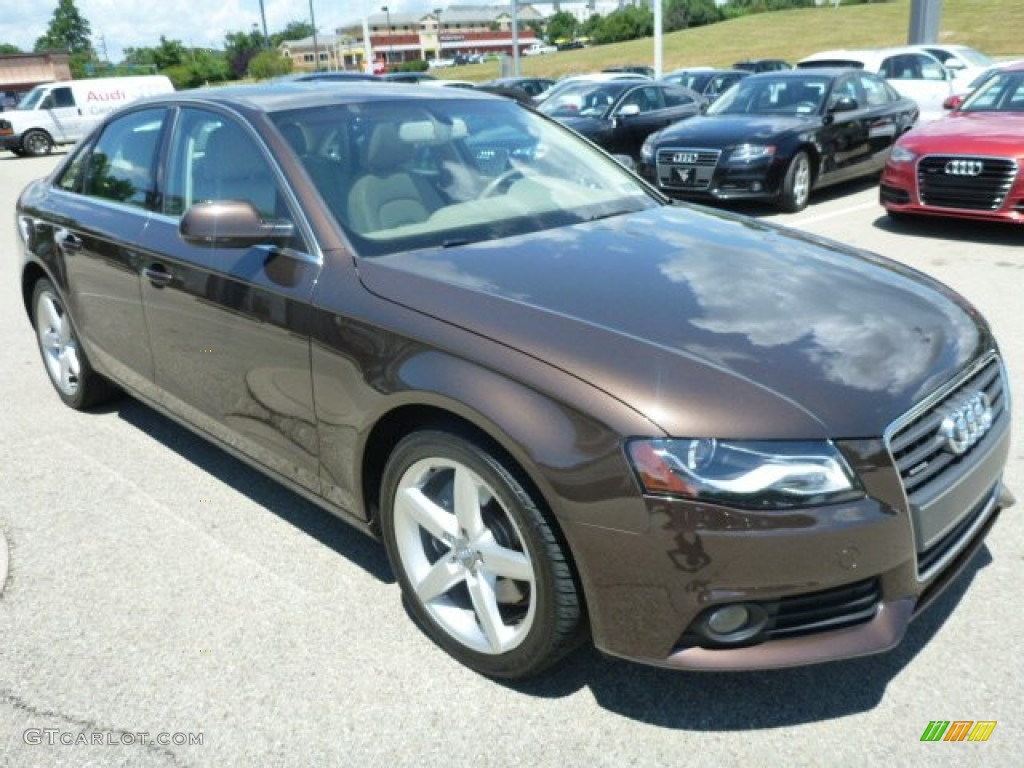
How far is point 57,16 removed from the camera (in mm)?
112125

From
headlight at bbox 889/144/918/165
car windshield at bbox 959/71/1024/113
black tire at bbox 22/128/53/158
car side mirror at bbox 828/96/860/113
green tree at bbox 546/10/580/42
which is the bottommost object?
black tire at bbox 22/128/53/158

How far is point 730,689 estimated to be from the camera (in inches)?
101

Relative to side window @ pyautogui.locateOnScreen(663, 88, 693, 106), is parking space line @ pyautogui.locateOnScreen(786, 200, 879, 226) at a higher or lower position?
lower

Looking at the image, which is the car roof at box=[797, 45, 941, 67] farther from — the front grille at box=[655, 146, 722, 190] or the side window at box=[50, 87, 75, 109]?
the side window at box=[50, 87, 75, 109]

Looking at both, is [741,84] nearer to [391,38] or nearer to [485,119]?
[485,119]

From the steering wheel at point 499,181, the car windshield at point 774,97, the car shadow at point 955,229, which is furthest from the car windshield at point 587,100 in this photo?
the steering wheel at point 499,181

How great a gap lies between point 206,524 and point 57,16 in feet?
427

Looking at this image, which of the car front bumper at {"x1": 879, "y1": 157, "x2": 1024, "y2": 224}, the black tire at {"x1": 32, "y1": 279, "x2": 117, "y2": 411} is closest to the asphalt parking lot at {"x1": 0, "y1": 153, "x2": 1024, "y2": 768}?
the black tire at {"x1": 32, "y1": 279, "x2": 117, "y2": 411}

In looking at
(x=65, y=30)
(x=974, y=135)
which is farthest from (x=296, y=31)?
(x=974, y=135)

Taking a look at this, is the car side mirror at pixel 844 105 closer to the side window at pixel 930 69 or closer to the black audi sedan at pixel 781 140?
the black audi sedan at pixel 781 140

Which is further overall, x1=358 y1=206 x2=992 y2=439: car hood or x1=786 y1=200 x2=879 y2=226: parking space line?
x1=786 y1=200 x2=879 y2=226: parking space line

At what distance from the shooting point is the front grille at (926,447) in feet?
7.24

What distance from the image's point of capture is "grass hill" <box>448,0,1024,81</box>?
49344 millimetres

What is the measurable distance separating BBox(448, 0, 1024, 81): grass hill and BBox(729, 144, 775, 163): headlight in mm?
37324
